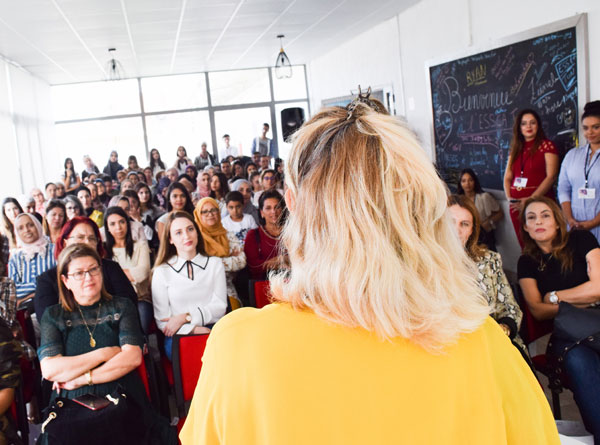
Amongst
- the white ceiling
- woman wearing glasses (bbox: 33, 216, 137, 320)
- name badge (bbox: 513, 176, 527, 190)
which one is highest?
the white ceiling

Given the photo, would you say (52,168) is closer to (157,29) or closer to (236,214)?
(157,29)

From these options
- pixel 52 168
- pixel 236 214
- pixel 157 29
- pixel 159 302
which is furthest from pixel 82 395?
pixel 52 168

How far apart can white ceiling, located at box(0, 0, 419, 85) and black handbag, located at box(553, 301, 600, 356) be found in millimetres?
5396

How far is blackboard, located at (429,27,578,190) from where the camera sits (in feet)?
16.0

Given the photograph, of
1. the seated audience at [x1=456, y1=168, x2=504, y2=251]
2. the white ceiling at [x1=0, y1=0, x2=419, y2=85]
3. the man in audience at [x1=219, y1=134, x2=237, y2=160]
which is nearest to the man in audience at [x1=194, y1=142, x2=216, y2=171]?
the man in audience at [x1=219, y1=134, x2=237, y2=160]

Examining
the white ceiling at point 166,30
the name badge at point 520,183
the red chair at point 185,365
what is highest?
the white ceiling at point 166,30

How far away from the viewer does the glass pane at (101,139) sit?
1378 cm

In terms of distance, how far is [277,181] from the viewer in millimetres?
6703

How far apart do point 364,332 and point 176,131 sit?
45.6ft

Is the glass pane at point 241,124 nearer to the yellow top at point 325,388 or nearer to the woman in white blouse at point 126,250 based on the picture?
the woman in white blouse at point 126,250

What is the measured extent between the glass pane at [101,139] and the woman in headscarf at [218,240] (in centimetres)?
995

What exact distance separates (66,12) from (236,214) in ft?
11.0

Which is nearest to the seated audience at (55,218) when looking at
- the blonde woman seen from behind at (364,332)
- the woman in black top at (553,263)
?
the woman in black top at (553,263)

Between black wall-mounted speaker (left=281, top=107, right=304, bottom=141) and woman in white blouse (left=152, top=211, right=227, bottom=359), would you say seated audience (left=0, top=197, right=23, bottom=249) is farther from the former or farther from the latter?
black wall-mounted speaker (left=281, top=107, right=304, bottom=141)
